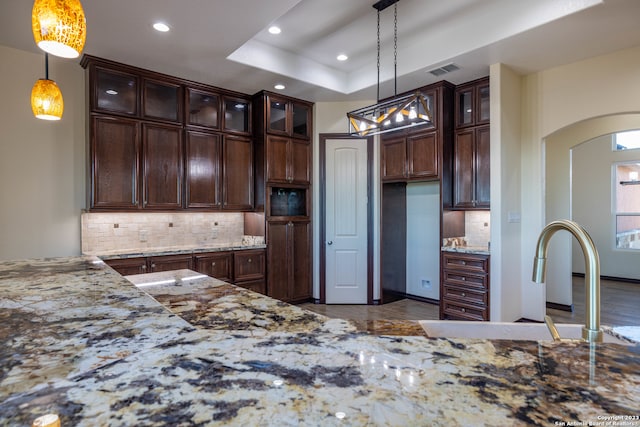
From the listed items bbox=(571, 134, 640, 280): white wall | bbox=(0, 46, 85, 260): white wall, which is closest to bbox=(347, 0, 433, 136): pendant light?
bbox=(0, 46, 85, 260): white wall

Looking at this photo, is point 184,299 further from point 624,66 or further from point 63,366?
point 624,66

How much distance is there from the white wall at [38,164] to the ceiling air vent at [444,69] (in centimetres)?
407

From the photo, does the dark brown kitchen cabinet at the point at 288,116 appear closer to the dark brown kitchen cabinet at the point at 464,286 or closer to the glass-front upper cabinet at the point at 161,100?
the glass-front upper cabinet at the point at 161,100

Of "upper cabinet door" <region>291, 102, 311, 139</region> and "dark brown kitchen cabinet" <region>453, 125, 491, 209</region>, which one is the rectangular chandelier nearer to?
"dark brown kitchen cabinet" <region>453, 125, 491, 209</region>

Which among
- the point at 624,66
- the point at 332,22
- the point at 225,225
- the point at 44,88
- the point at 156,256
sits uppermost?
the point at 332,22

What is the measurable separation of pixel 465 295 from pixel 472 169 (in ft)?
5.10

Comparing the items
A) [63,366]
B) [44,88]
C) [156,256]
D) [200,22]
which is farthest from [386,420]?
[156,256]

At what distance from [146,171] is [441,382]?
4.23 m

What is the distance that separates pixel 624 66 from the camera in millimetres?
3627

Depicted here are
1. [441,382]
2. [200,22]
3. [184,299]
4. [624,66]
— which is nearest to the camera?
[441,382]

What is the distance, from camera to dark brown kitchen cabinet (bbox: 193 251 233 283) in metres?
4.20

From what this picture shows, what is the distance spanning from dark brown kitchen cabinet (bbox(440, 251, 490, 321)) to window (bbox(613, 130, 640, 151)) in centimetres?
510

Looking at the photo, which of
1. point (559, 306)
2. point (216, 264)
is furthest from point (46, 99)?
point (559, 306)

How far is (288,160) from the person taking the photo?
5.03 meters
